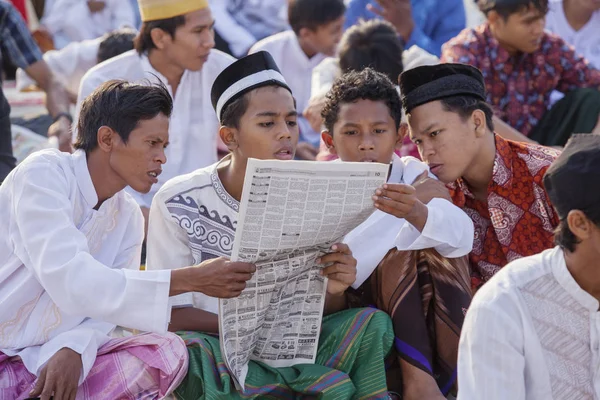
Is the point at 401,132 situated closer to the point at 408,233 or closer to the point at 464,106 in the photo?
the point at 464,106

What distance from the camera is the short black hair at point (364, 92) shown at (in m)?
3.82

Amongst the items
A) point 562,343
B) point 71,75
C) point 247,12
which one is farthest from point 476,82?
point 247,12

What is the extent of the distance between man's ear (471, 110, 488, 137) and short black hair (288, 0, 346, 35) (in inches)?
115

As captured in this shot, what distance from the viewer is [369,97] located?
382cm

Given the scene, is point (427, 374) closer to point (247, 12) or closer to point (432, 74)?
point (432, 74)

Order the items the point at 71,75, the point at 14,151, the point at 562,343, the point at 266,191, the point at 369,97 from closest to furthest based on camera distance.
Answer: the point at 562,343
the point at 266,191
the point at 369,97
the point at 14,151
the point at 71,75

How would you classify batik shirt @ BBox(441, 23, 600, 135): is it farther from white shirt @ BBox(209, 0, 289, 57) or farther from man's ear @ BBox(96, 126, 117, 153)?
white shirt @ BBox(209, 0, 289, 57)

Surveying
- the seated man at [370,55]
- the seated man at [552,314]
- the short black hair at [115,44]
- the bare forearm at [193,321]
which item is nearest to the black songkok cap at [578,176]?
the seated man at [552,314]

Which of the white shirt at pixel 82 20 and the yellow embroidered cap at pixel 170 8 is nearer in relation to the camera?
the yellow embroidered cap at pixel 170 8

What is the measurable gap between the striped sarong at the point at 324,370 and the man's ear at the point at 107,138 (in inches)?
25.7

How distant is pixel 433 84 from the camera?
3.83 m

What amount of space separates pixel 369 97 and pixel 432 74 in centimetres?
25

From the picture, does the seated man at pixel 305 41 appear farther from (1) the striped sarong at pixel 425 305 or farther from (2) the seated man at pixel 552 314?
(2) the seated man at pixel 552 314

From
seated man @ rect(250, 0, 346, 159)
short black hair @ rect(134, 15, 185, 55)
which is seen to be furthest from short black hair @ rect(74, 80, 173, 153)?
seated man @ rect(250, 0, 346, 159)
